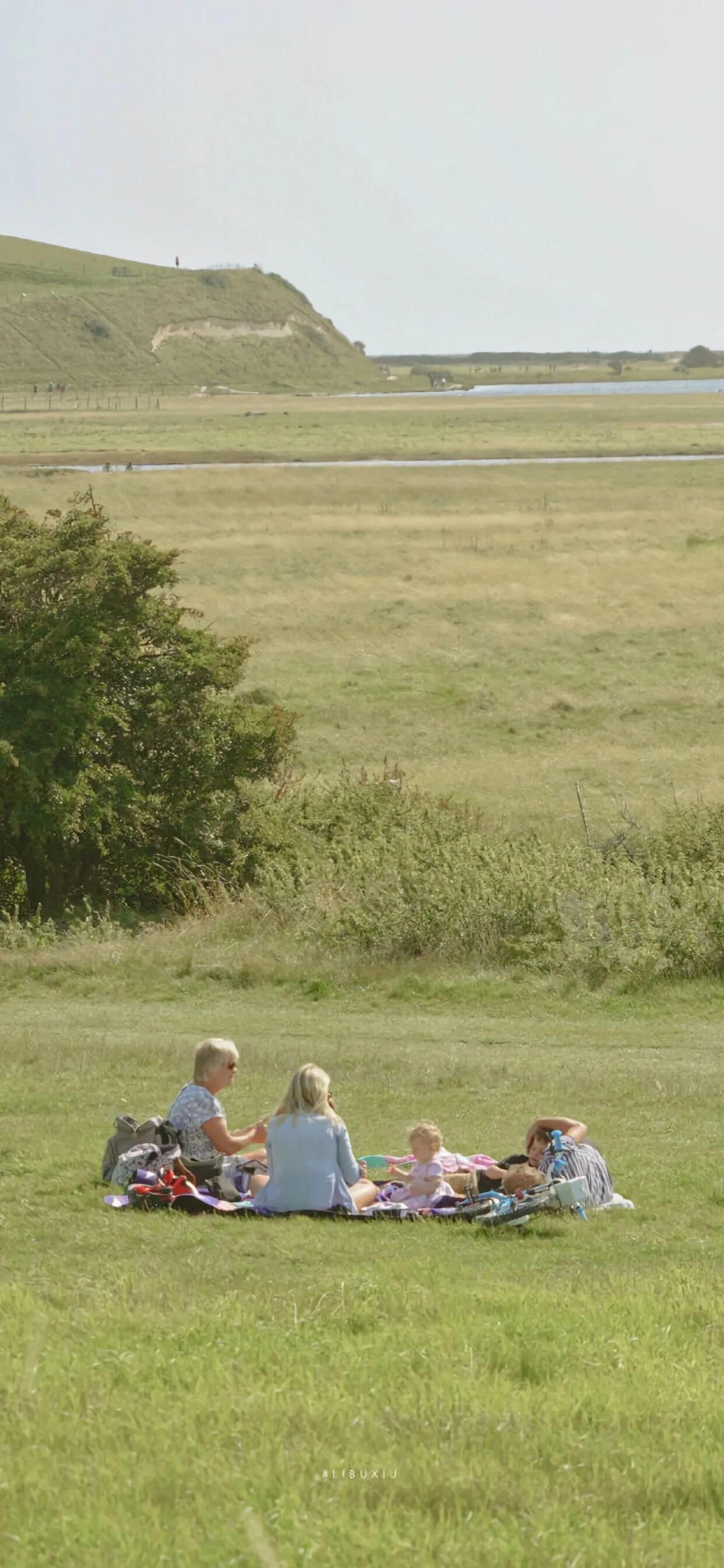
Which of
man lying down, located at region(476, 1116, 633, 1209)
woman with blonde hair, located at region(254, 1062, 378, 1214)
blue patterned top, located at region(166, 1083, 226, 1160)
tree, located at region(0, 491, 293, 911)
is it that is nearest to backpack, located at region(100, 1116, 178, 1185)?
blue patterned top, located at region(166, 1083, 226, 1160)

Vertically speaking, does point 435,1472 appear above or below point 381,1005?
above

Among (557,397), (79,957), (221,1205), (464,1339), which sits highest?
(557,397)

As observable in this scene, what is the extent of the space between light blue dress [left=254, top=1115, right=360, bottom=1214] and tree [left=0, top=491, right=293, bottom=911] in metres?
13.5

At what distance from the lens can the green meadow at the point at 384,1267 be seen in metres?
4.62

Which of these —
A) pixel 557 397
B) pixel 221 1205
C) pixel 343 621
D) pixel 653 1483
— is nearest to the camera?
Answer: pixel 653 1483

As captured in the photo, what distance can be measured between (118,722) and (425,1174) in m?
14.2

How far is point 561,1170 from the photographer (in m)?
8.95

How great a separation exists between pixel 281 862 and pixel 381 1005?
5866 mm

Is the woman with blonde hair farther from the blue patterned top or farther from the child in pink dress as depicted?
the blue patterned top

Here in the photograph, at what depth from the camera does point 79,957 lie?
18.2 metres

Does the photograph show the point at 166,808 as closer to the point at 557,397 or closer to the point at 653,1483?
the point at 653,1483

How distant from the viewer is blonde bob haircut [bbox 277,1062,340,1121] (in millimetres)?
8594

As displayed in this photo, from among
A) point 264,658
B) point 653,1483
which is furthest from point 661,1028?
point 264,658

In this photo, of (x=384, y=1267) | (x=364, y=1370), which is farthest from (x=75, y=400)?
(x=364, y=1370)
